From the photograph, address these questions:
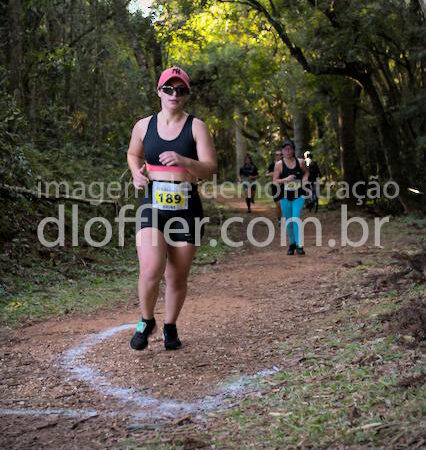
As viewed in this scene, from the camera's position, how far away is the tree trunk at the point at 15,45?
15175mm

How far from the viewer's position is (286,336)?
21.9 ft

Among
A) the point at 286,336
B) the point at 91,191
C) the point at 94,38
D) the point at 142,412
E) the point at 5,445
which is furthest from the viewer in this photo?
the point at 94,38

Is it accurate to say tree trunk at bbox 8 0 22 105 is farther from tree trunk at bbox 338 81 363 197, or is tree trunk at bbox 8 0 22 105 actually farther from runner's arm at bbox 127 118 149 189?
tree trunk at bbox 338 81 363 197

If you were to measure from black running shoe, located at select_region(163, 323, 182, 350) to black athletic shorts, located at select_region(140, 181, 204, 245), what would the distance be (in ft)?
2.65

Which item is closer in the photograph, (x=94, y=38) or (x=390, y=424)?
(x=390, y=424)

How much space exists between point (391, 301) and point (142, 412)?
3587 millimetres

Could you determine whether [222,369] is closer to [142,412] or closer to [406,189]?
[142,412]

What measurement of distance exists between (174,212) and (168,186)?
0.23 meters

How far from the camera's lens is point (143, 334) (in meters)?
6.09

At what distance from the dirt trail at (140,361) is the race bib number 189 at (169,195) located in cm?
131

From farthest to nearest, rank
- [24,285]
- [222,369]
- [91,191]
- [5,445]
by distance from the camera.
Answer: [91,191] < [24,285] < [222,369] < [5,445]

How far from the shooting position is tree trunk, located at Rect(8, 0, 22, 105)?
597 inches

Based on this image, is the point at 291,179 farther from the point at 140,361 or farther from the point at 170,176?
the point at 140,361

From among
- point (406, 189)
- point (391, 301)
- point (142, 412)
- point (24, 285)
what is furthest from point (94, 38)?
point (142, 412)
